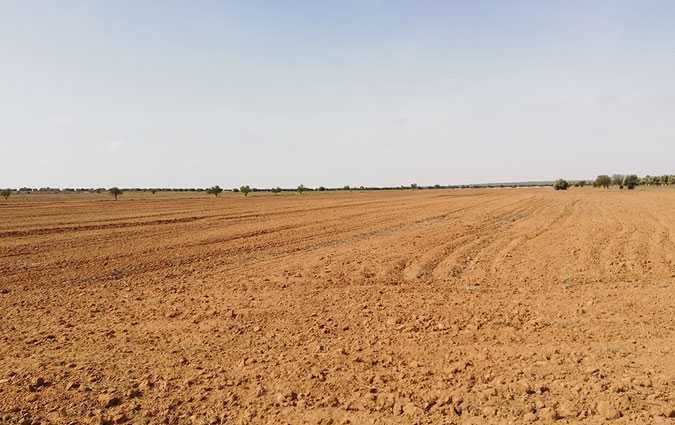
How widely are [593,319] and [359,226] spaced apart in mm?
15326

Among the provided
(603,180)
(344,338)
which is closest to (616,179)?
(603,180)

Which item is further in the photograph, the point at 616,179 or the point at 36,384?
the point at 616,179

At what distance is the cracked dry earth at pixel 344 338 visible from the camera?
4387 millimetres

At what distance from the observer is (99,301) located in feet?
27.7

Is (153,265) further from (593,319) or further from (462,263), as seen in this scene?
(593,319)

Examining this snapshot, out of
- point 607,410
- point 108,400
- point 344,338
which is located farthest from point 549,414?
point 108,400

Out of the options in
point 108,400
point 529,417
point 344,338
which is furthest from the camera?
point 344,338

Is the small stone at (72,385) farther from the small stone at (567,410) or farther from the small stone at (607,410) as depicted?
the small stone at (607,410)

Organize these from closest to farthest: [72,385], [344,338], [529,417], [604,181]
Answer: [529,417] < [72,385] < [344,338] < [604,181]

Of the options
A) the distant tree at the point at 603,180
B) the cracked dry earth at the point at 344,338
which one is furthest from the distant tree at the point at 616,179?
the cracked dry earth at the point at 344,338

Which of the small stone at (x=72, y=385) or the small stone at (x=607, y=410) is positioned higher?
the small stone at (x=607, y=410)

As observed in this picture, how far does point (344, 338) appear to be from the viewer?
6.18 meters

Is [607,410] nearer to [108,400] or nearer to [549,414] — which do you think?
[549,414]

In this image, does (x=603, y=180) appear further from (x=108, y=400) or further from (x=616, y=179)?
(x=108, y=400)
